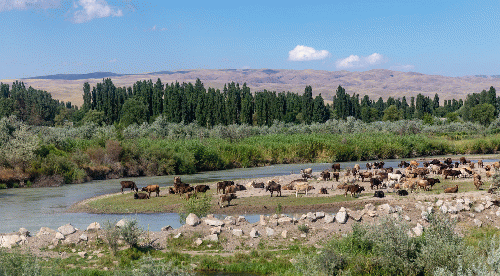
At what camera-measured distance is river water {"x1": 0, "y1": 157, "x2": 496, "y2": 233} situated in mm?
21344

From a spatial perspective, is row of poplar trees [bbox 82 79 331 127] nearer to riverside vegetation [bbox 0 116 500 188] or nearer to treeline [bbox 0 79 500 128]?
treeline [bbox 0 79 500 128]

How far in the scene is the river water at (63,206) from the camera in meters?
21.3

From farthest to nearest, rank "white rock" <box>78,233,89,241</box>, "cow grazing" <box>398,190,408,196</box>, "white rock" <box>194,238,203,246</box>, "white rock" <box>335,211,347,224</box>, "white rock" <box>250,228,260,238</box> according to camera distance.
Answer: "cow grazing" <box>398,190,408,196</box>, "white rock" <box>335,211,347,224</box>, "white rock" <box>250,228,260,238</box>, "white rock" <box>78,233,89,241</box>, "white rock" <box>194,238,203,246</box>

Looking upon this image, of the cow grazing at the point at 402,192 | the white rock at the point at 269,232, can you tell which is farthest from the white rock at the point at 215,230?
the cow grazing at the point at 402,192

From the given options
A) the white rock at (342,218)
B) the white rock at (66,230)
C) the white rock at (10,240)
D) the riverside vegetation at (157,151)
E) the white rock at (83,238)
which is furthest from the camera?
the riverside vegetation at (157,151)

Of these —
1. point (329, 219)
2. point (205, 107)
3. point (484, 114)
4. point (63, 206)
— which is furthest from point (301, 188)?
point (484, 114)

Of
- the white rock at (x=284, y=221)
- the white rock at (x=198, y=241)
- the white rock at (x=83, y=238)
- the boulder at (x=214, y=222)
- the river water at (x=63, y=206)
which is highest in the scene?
the boulder at (x=214, y=222)

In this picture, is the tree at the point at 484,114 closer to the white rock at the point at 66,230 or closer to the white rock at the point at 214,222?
the white rock at the point at 214,222

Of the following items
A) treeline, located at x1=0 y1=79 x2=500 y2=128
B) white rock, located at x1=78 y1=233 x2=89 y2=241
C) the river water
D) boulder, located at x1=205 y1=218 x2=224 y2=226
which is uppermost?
treeline, located at x1=0 y1=79 x2=500 y2=128

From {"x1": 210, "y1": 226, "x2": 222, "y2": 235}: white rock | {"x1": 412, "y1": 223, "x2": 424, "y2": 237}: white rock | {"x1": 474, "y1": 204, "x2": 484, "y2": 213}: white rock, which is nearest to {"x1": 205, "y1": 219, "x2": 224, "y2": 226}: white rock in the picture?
{"x1": 210, "y1": 226, "x2": 222, "y2": 235}: white rock

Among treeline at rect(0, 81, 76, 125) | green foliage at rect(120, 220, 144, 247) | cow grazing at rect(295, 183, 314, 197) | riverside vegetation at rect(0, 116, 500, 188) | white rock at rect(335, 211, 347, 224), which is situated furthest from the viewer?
treeline at rect(0, 81, 76, 125)

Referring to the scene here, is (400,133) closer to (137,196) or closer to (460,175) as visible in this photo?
(460,175)

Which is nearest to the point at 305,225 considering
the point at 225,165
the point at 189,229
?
the point at 189,229

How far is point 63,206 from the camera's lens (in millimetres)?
26750
